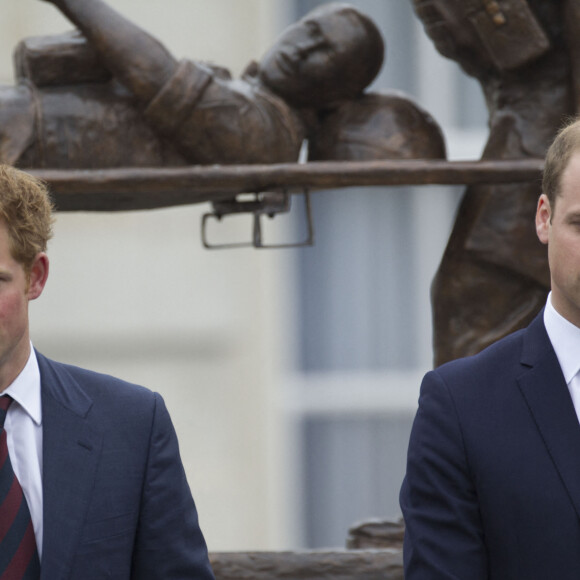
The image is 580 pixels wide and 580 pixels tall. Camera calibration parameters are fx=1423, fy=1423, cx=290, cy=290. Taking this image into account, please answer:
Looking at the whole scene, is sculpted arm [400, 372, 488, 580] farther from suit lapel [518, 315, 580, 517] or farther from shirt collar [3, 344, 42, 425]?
shirt collar [3, 344, 42, 425]

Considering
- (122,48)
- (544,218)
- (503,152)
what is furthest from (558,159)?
(122,48)

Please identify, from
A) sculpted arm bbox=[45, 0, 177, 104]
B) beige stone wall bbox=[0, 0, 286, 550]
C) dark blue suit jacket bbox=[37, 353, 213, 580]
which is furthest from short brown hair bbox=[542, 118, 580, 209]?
beige stone wall bbox=[0, 0, 286, 550]

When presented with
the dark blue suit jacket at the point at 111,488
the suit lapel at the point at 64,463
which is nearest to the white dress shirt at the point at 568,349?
the dark blue suit jacket at the point at 111,488

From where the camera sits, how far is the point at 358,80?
3.91 m

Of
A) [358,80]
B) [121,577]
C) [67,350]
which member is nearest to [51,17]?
[67,350]

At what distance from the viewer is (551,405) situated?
2.22 metres

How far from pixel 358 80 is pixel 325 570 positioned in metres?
1.33

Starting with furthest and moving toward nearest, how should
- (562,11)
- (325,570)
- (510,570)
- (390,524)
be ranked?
(390,524) < (562,11) < (325,570) < (510,570)

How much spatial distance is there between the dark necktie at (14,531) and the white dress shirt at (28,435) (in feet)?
0.08

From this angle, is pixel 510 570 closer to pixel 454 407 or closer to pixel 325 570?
pixel 454 407

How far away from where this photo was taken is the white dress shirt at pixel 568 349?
2.25m

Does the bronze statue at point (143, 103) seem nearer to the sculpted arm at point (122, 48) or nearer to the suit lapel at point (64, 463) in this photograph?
the sculpted arm at point (122, 48)

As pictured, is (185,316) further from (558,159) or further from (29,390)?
(558,159)

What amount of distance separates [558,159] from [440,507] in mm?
578
